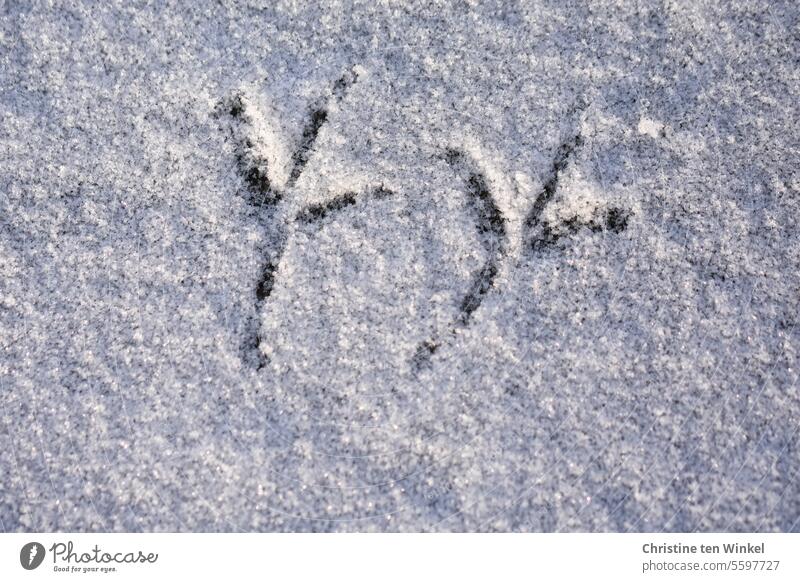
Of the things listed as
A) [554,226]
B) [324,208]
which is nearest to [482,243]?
[554,226]

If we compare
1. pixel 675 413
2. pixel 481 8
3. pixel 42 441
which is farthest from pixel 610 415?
pixel 42 441

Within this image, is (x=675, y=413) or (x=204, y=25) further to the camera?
(x=204, y=25)

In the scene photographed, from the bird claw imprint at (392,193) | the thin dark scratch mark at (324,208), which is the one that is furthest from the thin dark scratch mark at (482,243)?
the thin dark scratch mark at (324,208)

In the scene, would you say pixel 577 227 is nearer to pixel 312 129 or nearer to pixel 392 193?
pixel 392 193

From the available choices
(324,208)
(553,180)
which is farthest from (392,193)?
(553,180)

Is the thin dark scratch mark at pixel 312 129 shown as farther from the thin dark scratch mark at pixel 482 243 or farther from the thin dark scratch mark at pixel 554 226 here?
the thin dark scratch mark at pixel 554 226

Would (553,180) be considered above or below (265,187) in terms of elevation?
above
